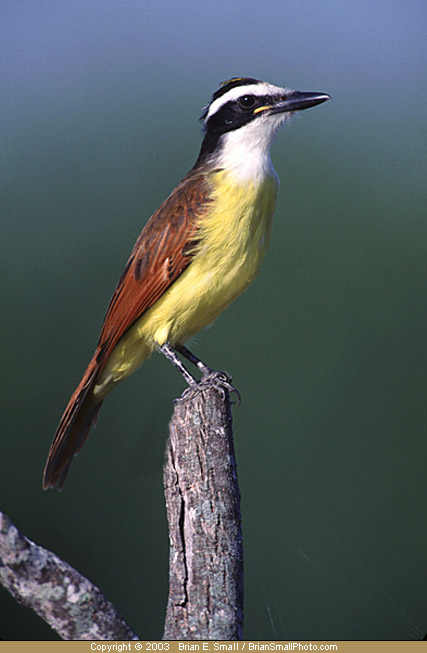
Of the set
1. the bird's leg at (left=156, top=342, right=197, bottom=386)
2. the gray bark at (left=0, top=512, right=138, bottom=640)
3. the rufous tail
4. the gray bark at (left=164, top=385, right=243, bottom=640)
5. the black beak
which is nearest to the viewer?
the gray bark at (left=0, top=512, right=138, bottom=640)

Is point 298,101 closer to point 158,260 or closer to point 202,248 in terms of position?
point 202,248

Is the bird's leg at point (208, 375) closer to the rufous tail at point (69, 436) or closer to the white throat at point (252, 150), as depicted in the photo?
the rufous tail at point (69, 436)

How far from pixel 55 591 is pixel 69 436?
90cm

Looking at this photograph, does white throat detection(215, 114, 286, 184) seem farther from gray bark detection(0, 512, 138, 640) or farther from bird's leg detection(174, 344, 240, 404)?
gray bark detection(0, 512, 138, 640)

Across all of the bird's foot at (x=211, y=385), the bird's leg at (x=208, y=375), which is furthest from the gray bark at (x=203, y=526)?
the bird's leg at (x=208, y=375)

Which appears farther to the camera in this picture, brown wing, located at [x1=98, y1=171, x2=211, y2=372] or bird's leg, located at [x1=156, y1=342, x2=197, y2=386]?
bird's leg, located at [x1=156, y1=342, x2=197, y2=386]

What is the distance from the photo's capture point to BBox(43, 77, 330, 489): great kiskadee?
225cm

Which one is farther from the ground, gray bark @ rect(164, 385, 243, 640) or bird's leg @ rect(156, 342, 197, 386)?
bird's leg @ rect(156, 342, 197, 386)

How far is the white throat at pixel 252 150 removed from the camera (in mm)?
2291

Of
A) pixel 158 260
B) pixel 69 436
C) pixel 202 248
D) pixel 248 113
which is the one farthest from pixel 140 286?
pixel 248 113

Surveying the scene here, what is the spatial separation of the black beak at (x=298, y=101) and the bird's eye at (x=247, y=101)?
0.28 feet

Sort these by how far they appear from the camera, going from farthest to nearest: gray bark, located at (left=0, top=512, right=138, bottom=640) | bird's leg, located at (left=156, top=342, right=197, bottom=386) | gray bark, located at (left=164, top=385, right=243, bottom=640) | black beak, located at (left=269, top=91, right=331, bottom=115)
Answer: bird's leg, located at (left=156, top=342, right=197, bottom=386), black beak, located at (left=269, top=91, right=331, bottom=115), gray bark, located at (left=164, top=385, right=243, bottom=640), gray bark, located at (left=0, top=512, right=138, bottom=640)

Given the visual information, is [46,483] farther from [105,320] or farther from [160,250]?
[160,250]

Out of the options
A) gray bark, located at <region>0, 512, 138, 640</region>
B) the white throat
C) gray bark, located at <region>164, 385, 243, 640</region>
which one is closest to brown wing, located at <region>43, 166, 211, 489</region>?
the white throat
